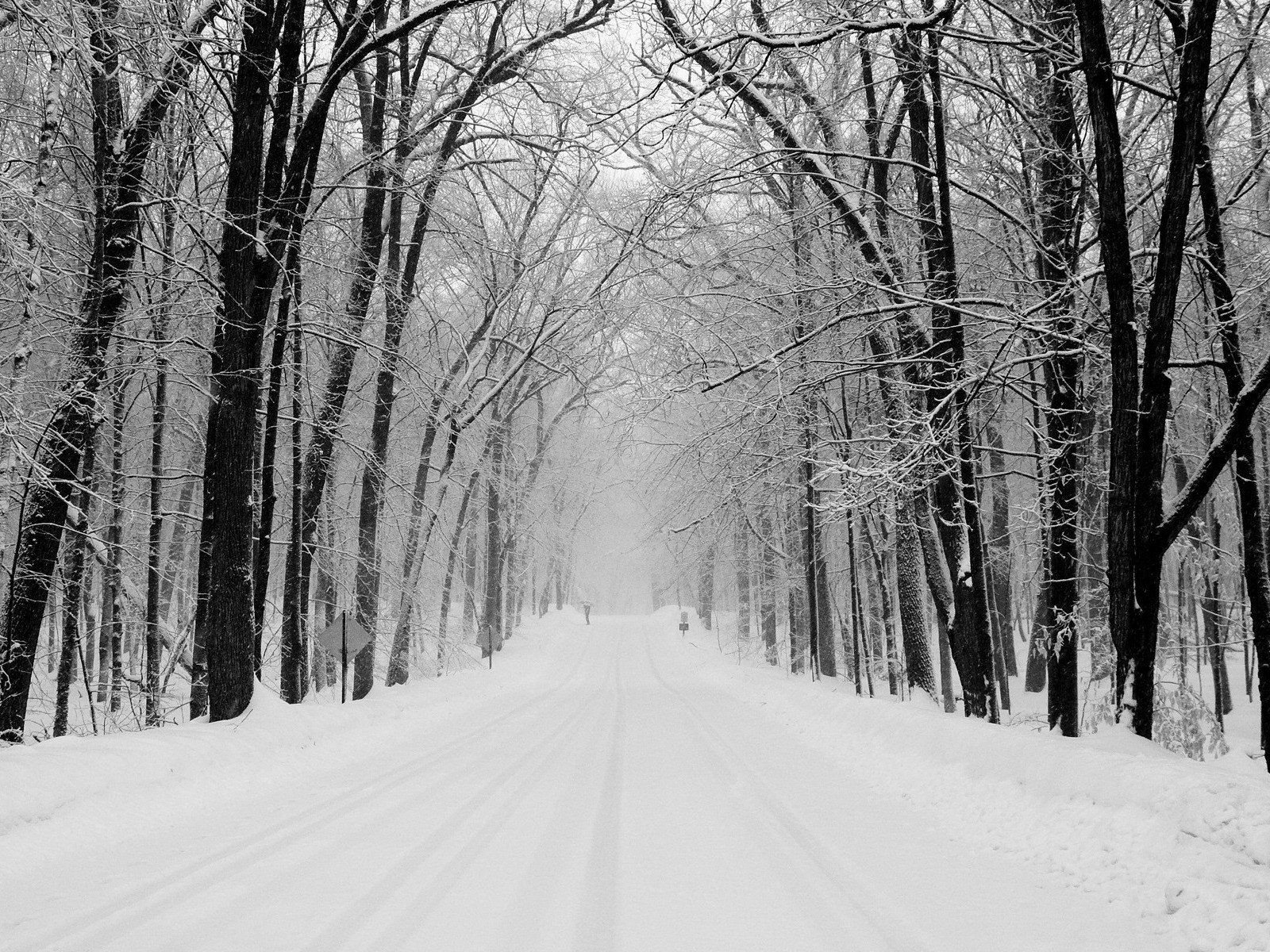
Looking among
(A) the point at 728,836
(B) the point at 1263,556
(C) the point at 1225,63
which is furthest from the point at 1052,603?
(C) the point at 1225,63

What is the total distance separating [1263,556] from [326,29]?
1429 centimetres

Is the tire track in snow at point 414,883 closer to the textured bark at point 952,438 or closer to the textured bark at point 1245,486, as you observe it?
the textured bark at point 952,438

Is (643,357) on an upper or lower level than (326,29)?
lower

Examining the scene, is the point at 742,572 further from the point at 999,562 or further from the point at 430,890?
the point at 430,890

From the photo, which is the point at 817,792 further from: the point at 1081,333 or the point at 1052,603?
the point at 1081,333

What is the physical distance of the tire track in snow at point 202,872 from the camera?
4164 mm

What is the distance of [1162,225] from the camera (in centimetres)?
672

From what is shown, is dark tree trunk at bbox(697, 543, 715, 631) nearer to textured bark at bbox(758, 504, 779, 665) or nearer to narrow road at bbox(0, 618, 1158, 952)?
textured bark at bbox(758, 504, 779, 665)

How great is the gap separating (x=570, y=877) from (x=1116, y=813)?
11.6 feet

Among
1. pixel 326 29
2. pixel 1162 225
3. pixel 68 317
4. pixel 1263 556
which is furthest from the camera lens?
pixel 326 29

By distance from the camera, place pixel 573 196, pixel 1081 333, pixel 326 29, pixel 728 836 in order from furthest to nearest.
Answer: pixel 573 196 → pixel 326 29 → pixel 1081 333 → pixel 728 836

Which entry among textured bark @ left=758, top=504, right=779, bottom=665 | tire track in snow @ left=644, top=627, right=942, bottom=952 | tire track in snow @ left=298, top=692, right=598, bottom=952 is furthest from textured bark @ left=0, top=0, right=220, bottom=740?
textured bark @ left=758, top=504, right=779, bottom=665

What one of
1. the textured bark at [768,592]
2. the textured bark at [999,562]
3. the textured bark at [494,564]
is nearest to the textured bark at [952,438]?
the textured bark at [999,562]

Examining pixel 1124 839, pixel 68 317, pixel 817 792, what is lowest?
pixel 817 792
